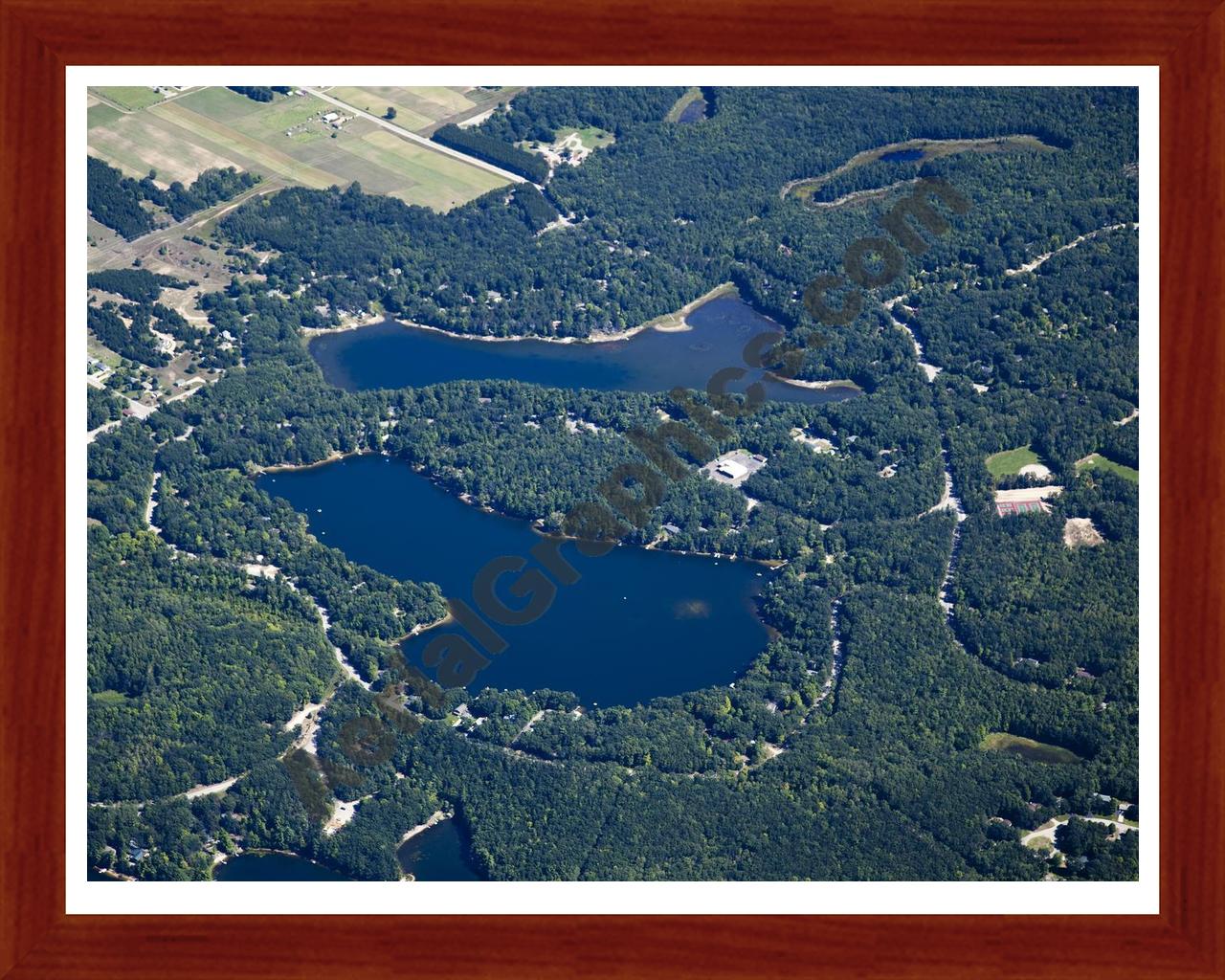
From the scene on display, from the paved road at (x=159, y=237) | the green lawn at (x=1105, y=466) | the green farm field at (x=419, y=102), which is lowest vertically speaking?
the green lawn at (x=1105, y=466)

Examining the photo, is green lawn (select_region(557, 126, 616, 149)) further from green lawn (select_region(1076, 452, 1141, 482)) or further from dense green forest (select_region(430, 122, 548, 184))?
green lawn (select_region(1076, 452, 1141, 482))

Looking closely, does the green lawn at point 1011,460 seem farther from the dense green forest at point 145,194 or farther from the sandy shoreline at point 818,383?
the dense green forest at point 145,194

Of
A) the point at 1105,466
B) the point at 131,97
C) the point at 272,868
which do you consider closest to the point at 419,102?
the point at 131,97

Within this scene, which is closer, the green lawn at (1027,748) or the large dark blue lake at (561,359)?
the green lawn at (1027,748)

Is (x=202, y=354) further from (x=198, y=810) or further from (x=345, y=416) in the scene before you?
(x=198, y=810)

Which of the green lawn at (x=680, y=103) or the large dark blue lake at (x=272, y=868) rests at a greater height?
the green lawn at (x=680, y=103)

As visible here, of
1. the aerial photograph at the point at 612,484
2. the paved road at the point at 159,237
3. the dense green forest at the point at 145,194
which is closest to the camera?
the aerial photograph at the point at 612,484

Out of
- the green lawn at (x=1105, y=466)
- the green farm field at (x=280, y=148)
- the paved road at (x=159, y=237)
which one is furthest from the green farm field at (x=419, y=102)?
the green lawn at (x=1105, y=466)
